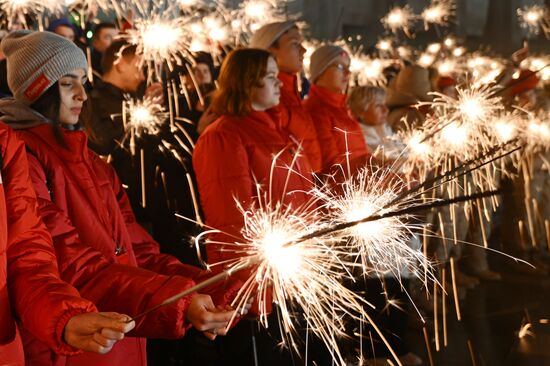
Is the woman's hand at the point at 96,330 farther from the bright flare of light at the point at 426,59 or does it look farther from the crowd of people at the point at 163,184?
the bright flare of light at the point at 426,59

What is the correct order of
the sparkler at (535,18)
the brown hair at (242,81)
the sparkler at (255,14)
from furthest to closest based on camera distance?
the sparkler at (535,18) < the sparkler at (255,14) < the brown hair at (242,81)

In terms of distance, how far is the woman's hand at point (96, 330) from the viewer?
6.88 feet

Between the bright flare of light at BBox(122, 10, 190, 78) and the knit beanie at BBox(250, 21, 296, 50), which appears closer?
the bright flare of light at BBox(122, 10, 190, 78)

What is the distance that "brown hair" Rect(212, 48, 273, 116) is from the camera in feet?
13.6

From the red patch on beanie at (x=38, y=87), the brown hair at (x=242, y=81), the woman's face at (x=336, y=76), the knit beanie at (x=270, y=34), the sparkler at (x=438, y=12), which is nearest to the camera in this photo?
the red patch on beanie at (x=38, y=87)

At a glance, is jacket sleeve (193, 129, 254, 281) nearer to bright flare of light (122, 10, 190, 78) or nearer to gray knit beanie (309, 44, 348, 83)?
bright flare of light (122, 10, 190, 78)

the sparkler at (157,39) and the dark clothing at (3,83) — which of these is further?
the sparkler at (157,39)

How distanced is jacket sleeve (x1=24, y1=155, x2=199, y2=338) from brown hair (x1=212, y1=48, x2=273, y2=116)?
66.3 inches

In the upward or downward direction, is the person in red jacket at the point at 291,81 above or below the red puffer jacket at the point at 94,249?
above

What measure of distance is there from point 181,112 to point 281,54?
2.49 ft

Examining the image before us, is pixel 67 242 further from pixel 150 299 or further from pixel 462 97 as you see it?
pixel 462 97

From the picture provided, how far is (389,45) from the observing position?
11.9 meters

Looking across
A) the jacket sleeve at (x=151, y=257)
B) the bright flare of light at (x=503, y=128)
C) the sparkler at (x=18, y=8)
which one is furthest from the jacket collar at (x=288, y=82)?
the jacket sleeve at (x=151, y=257)

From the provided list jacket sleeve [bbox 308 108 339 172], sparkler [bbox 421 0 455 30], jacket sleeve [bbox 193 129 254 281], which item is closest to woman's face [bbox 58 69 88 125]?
jacket sleeve [bbox 193 129 254 281]
